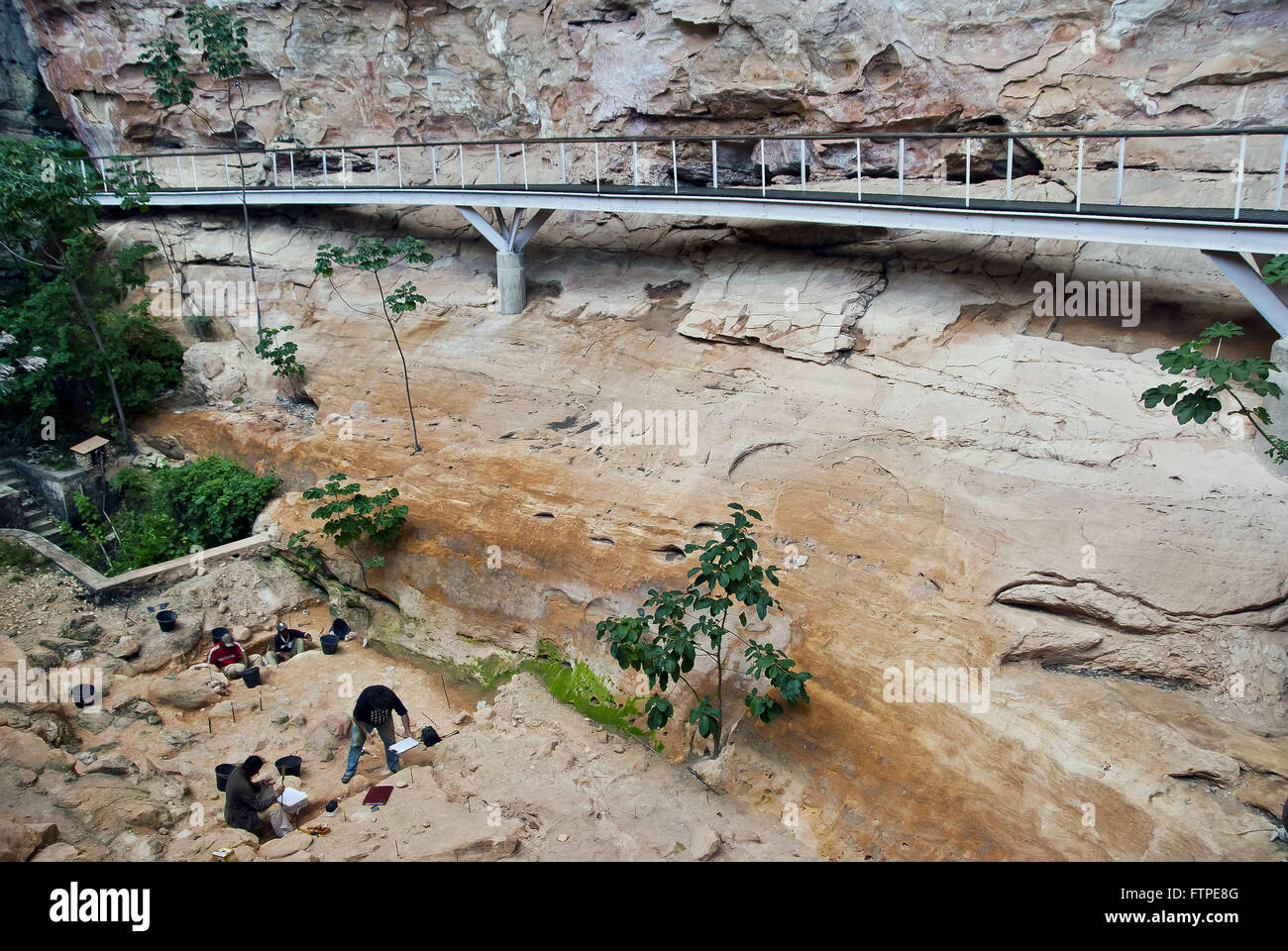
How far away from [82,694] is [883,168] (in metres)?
12.3

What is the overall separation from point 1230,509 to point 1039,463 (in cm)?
164

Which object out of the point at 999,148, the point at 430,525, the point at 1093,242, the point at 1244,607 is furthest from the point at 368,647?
the point at 999,148

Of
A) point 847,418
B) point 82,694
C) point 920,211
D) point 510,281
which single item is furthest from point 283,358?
point 920,211

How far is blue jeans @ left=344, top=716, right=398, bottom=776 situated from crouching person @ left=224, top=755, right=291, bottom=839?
74 cm

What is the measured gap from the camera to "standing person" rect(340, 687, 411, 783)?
313 inches

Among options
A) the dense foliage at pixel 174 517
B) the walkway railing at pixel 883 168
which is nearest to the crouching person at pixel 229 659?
the dense foliage at pixel 174 517

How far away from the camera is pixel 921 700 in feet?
23.3

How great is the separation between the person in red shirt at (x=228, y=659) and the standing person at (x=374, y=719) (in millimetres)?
2630

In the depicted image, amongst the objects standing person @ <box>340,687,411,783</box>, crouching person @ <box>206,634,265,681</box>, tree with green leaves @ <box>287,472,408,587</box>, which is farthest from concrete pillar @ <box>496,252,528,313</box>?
standing person @ <box>340,687,411,783</box>

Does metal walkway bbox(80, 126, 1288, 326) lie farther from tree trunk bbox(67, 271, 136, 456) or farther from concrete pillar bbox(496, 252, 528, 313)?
tree trunk bbox(67, 271, 136, 456)

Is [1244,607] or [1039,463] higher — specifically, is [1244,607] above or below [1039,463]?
below

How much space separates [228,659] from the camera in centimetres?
1010

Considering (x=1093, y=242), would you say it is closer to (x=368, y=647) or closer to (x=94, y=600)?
(x=368, y=647)

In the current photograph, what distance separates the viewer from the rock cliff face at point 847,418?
22.4ft
